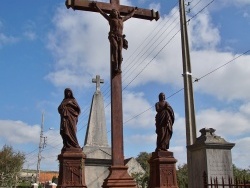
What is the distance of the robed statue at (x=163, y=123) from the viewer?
24.3 feet

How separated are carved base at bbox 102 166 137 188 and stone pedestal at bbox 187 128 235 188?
2192mm

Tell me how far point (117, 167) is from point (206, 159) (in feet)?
7.98

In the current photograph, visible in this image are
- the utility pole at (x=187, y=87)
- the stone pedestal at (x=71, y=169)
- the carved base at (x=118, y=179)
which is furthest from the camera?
the utility pole at (x=187, y=87)

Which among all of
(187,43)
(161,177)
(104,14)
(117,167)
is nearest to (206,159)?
(161,177)

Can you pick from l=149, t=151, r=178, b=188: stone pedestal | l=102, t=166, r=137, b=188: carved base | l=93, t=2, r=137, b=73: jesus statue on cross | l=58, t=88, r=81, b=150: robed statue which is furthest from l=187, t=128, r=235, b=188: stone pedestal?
l=58, t=88, r=81, b=150: robed statue

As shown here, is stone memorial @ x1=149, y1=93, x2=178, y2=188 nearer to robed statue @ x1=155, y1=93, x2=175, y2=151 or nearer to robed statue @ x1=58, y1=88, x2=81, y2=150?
robed statue @ x1=155, y1=93, x2=175, y2=151

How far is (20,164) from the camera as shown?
37281 mm

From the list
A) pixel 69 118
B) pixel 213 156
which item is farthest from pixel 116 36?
pixel 213 156

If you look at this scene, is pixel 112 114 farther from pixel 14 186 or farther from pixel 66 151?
pixel 14 186

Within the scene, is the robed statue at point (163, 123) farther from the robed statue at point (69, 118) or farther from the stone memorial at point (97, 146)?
the stone memorial at point (97, 146)

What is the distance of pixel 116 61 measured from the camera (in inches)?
299

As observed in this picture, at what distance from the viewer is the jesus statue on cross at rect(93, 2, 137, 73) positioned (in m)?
7.59

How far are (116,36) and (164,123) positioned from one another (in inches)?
88.2

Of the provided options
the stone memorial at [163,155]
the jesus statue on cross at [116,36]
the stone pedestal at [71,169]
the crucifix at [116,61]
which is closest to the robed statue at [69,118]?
the stone pedestal at [71,169]
